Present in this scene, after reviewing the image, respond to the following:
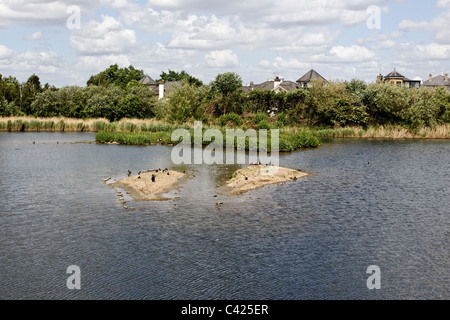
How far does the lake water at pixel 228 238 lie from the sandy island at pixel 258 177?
47.8 inches

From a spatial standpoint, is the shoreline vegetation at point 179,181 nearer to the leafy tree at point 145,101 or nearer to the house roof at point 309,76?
the leafy tree at point 145,101

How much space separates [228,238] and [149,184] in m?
12.5

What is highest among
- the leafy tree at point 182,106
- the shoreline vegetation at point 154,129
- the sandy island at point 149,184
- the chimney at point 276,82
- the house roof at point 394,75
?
the house roof at point 394,75

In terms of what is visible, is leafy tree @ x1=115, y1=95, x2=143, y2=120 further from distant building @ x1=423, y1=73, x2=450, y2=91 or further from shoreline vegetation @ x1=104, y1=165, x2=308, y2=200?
distant building @ x1=423, y1=73, x2=450, y2=91

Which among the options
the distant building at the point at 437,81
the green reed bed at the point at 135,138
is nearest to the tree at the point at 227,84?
the green reed bed at the point at 135,138

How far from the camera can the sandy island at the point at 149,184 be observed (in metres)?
30.6

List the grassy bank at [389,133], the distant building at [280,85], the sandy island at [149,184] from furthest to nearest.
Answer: the distant building at [280,85]
the grassy bank at [389,133]
the sandy island at [149,184]

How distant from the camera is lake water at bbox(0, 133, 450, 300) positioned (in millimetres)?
16656

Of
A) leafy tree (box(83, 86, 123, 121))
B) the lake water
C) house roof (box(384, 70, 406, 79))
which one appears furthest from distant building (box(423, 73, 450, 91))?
the lake water

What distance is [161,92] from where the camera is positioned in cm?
12800

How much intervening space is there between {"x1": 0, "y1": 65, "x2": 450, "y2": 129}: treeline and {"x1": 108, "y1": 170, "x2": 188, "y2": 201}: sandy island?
3801 centimetres

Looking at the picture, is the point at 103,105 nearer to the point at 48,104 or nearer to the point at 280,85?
the point at 48,104

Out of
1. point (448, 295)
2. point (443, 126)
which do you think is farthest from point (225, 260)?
point (443, 126)
